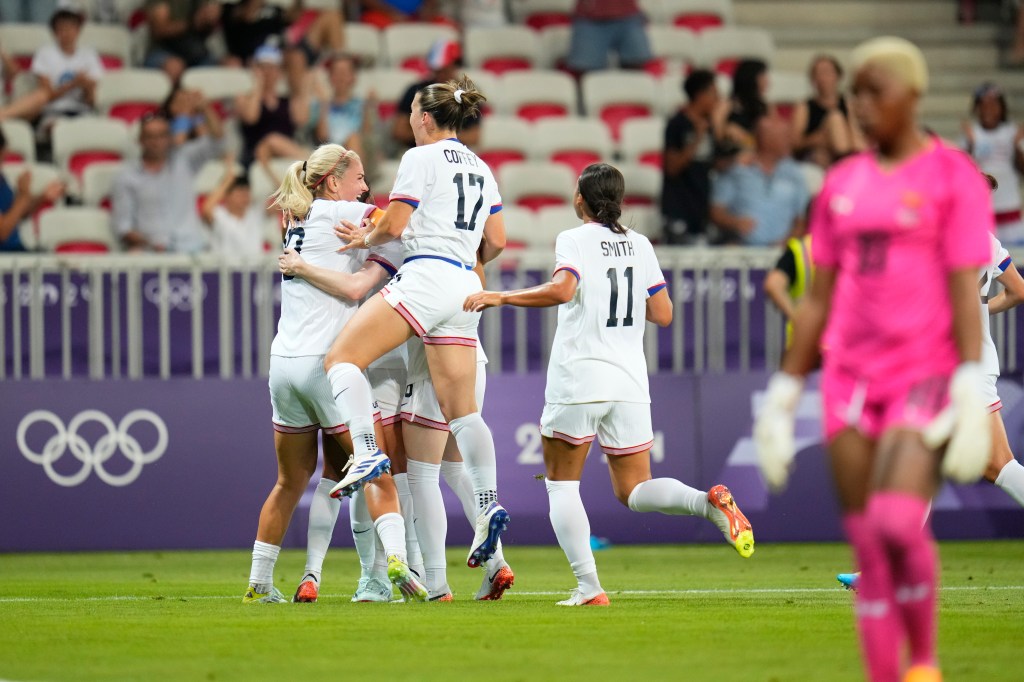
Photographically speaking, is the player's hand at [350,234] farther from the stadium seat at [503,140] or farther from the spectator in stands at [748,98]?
the spectator in stands at [748,98]

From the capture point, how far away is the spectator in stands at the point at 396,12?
18.9 metres

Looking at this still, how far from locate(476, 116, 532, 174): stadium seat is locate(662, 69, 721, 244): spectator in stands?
172 centimetres

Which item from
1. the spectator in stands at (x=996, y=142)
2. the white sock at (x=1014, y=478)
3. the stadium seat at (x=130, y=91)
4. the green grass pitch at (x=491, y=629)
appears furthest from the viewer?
the stadium seat at (x=130, y=91)

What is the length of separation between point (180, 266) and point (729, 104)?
658cm

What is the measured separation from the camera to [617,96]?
18.3 m

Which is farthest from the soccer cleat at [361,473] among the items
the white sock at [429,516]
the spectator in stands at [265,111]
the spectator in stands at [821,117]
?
the spectator in stands at [821,117]

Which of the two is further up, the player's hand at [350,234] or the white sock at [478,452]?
the player's hand at [350,234]

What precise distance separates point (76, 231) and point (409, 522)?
6978 millimetres

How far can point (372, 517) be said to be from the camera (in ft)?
28.2

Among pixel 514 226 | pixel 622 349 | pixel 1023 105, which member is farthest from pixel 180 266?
pixel 1023 105

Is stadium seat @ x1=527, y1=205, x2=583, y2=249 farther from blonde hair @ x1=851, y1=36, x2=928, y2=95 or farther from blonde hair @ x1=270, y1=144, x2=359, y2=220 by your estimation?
blonde hair @ x1=851, y1=36, x2=928, y2=95

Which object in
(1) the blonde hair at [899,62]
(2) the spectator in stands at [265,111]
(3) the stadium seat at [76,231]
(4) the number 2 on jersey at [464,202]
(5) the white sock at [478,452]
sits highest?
(1) the blonde hair at [899,62]

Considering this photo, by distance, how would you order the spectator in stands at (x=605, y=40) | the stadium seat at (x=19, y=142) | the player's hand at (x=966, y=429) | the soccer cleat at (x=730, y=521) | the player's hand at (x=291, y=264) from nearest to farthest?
1. the player's hand at (x=966, y=429)
2. the soccer cleat at (x=730, y=521)
3. the player's hand at (x=291, y=264)
4. the stadium seat at (x=19, y=142)
5. the spectator in stands at (x=605, y=40)

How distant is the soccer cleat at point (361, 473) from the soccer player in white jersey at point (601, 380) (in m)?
0.98
